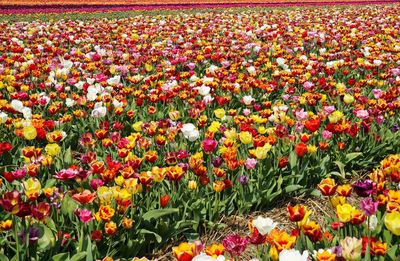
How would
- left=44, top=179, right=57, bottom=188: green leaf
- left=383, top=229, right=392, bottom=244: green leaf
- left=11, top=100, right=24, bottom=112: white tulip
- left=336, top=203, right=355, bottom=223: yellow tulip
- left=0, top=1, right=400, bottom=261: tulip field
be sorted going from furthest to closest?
left=11, top=100, right=24, bottom=112: white tulip, left=44, top=179, right=57, bottom=188: green leaf, left=383, top=229, right=392, bottom=244: green leaf, left=0, top=1, right=400, bottom=261: tulip field, left=336, top=203, right=355, bottom=223: yellow tulip

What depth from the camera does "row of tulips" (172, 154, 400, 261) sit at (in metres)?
1.81

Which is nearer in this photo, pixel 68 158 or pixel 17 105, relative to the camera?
pixel 68 158

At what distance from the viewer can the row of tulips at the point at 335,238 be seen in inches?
71.4

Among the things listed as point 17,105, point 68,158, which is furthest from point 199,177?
point 17,105

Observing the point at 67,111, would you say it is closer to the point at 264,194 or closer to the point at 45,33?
the point at 264,194

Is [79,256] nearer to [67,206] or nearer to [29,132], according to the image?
[67,206]

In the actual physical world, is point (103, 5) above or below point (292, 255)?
above

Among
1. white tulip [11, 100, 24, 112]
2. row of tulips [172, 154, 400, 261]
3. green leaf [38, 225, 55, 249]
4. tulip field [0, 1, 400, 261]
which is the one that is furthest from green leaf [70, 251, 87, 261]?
white tulip [11, 100, 24, 112]

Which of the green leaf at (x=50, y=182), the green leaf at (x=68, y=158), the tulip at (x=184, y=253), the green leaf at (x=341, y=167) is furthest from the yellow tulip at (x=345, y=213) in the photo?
the green leaf at (x=68, y=158)

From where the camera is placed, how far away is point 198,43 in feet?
29.4

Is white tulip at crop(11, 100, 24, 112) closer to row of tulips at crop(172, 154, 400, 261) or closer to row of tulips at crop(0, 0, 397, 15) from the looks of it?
row of tulips at crop(172, 154, 400, 261)

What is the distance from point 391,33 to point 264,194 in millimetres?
7810

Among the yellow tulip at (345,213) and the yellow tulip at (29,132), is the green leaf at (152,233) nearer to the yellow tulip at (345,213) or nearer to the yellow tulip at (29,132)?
the yellow tulip at (345,213)

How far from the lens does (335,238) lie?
2.32 metres
